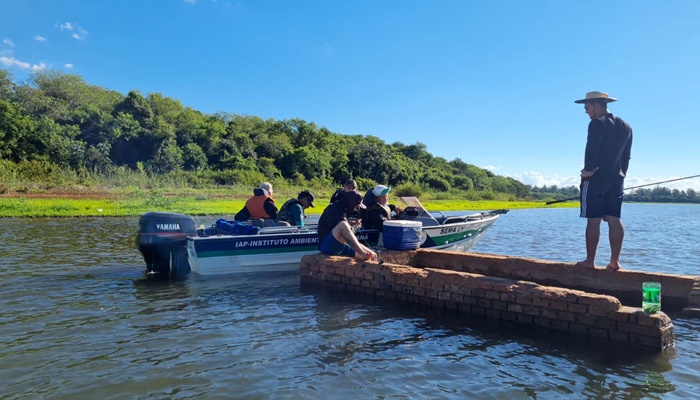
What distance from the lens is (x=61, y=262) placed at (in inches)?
448

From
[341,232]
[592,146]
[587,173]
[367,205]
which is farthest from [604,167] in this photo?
[367,205]

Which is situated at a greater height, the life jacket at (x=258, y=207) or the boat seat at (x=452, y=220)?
the life jacket at (x=258, y=207)

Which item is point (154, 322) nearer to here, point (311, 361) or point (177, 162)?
point (311, 361)

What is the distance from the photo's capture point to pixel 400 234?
945cm

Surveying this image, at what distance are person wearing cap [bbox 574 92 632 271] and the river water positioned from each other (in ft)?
5.67

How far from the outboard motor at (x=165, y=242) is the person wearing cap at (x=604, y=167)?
23.8 ft

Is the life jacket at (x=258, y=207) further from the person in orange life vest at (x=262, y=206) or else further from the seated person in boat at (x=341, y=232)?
the seated person in boat at (x=341, y=232)

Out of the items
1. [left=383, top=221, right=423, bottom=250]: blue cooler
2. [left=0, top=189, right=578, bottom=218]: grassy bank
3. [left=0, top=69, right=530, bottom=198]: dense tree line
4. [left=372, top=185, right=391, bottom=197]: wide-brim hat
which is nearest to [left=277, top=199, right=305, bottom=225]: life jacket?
[left=372, top=185, right=391, bottom=197]: wide-brim hat

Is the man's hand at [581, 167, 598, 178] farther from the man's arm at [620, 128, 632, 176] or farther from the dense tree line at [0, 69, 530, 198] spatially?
the dense tree line at [0, 69, 530, 198]

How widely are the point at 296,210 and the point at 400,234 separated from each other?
281 centimetres

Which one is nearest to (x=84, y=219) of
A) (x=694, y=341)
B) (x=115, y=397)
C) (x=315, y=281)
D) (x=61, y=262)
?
(x=61, y=262)

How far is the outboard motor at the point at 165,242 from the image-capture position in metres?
9.50

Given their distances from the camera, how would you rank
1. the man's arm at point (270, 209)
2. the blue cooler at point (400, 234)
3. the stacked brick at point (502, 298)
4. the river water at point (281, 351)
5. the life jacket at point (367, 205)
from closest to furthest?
the river water at point (281, 351), the stacked brick at point (502, 298), the blue cooler at point (400, 234), the life jacket at point (367, 205), the man's arm at point (270, 209)

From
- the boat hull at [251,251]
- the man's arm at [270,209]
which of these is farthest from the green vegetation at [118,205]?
the boat hull at [251,251]
